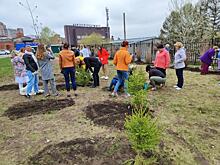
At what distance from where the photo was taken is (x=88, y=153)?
123 inches

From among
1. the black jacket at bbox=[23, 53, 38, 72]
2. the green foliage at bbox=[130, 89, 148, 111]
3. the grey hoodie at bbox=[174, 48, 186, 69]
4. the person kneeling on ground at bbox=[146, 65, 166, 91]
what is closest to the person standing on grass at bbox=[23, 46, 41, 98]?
the black jacket at bbox=[23, 53, 38, 72]

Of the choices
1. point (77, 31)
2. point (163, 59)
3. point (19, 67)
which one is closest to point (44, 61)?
point (19, 67)

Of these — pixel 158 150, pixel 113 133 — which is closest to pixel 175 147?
pixel 158 150

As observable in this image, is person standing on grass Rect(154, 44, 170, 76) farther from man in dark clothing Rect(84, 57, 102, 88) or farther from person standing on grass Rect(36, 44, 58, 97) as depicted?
person standing on grass Rect(36, 44, 58, 97)

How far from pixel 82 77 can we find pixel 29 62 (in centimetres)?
223

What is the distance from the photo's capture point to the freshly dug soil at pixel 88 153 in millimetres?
2928

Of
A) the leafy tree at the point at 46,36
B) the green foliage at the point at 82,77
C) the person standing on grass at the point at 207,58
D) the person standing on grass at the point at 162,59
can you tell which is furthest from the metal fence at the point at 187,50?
the green foliage at the point at 82,77

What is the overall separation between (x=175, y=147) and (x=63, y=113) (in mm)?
2841

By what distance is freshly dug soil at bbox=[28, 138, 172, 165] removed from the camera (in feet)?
9.61

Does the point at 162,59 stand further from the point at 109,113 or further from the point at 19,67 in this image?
the point at 19,67

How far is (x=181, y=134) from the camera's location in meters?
3.73

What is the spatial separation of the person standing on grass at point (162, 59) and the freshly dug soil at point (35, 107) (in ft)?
11.0

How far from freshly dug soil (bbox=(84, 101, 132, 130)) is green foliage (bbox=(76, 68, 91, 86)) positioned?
249 centimetres

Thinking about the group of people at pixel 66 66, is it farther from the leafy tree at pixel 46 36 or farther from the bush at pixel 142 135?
the bush at pixel 142 135
